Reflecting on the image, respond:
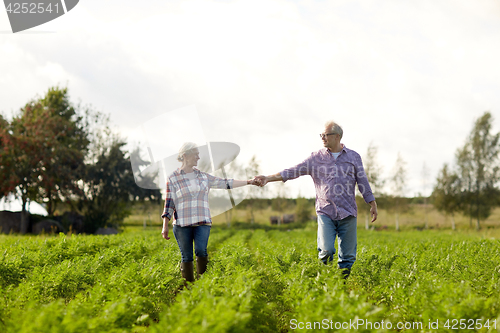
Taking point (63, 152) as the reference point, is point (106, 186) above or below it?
below

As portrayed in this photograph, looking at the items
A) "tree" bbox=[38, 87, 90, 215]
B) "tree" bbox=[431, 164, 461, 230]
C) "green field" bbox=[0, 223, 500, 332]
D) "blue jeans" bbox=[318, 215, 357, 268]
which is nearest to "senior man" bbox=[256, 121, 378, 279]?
"blue jeans" bbox=[318, 215, 357, 268]

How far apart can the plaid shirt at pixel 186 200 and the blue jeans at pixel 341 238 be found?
1.72 metres

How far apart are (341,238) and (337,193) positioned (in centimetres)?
67

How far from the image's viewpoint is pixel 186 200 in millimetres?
5449

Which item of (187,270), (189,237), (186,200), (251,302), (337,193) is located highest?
(337,193)

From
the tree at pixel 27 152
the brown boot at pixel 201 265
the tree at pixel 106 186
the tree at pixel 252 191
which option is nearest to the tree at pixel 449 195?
the tree at pixel 252 191

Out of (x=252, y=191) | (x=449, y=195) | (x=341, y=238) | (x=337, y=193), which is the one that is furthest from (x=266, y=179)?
(x=449, y=195)

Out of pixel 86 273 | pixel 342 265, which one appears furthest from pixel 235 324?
pixel 86 273

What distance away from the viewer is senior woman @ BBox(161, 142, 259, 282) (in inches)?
213

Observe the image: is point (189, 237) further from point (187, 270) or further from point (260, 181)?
point (260, 181)

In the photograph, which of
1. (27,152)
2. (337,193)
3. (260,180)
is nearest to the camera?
(337,193)

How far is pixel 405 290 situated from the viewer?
3.78 m

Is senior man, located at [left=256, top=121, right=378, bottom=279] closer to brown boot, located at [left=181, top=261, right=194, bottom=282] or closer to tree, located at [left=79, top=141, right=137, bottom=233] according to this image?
brown boot, located at [left=181, top=261, right=194, bottom=282]

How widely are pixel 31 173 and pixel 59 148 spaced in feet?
7.86
